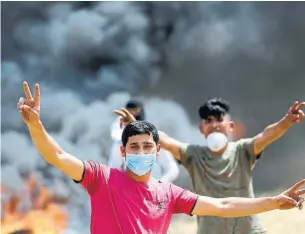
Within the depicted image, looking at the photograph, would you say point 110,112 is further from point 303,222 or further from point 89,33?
point 303,222

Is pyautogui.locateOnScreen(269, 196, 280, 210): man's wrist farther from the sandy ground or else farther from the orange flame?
the orange flame

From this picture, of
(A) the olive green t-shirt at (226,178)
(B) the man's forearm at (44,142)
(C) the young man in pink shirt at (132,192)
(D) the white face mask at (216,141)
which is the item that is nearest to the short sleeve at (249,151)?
(A) the olive green t-shirt at (226,178)

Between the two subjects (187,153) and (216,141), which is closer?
(216,141)

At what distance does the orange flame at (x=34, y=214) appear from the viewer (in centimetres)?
491

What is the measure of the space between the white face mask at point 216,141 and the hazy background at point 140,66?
4.52 ft

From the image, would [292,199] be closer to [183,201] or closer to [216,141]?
[183,201]

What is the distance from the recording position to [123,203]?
2320 mm

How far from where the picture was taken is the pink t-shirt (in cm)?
230

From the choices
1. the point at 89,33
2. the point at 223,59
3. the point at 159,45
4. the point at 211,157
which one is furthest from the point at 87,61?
the point at 211,157

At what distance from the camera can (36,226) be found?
4.95 metres

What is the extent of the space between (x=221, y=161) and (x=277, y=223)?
4.88ft

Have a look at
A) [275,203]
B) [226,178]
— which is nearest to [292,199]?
[275,203]

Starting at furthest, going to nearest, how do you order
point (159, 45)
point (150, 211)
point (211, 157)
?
point (159, 45), point (211, 157), point (150, 211)

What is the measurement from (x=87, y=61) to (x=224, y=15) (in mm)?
1148
